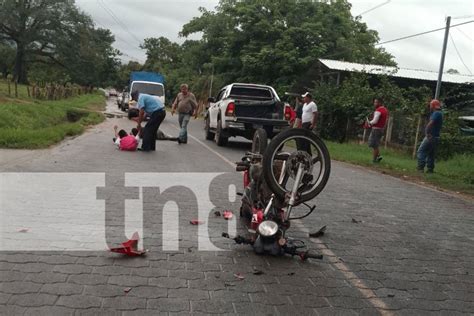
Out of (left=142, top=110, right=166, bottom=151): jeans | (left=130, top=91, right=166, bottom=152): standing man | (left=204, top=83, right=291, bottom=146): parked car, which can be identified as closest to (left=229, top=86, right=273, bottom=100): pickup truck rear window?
(left=204, top=83, right=291, bottom=146): parked car

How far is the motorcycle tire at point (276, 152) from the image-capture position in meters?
4.60

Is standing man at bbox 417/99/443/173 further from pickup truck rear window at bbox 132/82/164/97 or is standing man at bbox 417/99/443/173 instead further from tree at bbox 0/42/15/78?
tree at bbox 0/42/15/78

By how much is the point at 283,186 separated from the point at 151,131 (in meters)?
7.70

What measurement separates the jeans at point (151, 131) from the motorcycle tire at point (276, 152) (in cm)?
759

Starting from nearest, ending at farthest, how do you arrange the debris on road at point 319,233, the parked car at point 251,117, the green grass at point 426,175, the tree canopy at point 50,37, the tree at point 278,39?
the debris on road at point 319,233
the green grass at point 426,175
the parked car at point 251,117
the tree at point 278,39
the tree canopy at point 50,37

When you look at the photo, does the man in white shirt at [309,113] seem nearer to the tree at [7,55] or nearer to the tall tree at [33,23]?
the tall tree at [33,23]

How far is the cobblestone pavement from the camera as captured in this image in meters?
3.35

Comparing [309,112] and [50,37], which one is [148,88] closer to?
[309,112]

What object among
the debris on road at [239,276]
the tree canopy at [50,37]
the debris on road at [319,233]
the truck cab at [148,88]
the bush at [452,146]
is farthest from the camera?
the tree canopy at [50,37]

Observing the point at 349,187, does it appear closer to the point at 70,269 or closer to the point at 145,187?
the point at 145,187

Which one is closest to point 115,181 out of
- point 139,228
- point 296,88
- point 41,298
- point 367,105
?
point 139,228

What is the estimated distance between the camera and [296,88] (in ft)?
96.4

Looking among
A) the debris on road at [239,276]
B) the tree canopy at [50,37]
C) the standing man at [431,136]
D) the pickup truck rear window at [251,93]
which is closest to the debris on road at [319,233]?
the debris on road at [239,276]

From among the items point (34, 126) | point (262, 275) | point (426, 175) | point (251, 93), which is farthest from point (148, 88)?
point (262, 275)
